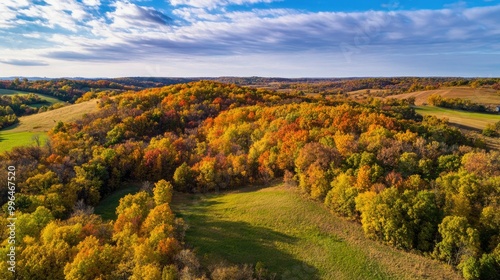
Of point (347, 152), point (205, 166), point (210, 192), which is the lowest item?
point (210, 192)

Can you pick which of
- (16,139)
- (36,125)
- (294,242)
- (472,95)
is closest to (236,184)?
(294,242)

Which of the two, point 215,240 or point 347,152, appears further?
point 347,152

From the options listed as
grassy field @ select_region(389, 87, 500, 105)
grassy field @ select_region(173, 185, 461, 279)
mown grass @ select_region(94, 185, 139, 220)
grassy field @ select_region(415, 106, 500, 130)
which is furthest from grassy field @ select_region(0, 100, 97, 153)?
grassy field @ select_region(389, 87, 500, 105)

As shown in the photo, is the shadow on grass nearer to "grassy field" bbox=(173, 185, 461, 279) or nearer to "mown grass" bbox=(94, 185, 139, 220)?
"grassy field" bbox=(173, 185, 461, 279)

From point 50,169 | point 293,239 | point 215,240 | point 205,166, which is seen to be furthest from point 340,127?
point 50,169

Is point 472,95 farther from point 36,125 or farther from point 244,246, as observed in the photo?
point 36,125

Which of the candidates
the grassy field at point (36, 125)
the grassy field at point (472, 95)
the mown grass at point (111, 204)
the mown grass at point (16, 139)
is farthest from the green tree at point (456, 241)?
the grassy field at point (472, 95)

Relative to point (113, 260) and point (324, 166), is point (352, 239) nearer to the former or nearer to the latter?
point (324, 166)
